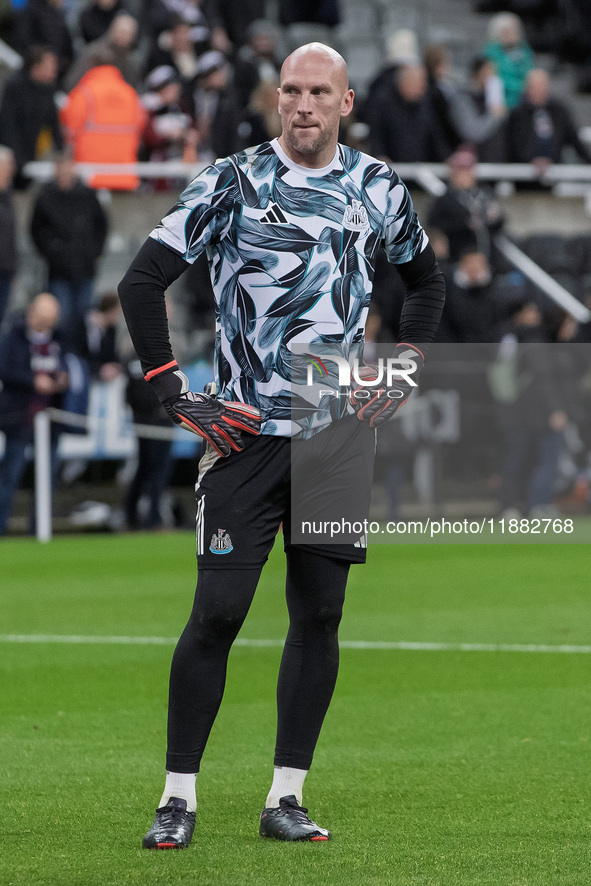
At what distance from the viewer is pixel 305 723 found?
4.34 metres

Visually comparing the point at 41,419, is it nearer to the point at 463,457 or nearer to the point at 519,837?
the point at 463,457

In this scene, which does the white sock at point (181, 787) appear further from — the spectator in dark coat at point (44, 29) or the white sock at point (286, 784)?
the spectator in dark coat at point (44, 29)

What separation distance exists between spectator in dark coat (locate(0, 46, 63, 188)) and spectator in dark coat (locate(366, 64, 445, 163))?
3616mm

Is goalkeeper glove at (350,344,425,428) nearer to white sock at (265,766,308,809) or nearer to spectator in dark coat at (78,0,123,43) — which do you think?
white sock at (265,766,308,809)

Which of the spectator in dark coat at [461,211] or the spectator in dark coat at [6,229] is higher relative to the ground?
the spectator in dark coat at [461,211]

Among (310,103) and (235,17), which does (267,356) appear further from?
(235,17)

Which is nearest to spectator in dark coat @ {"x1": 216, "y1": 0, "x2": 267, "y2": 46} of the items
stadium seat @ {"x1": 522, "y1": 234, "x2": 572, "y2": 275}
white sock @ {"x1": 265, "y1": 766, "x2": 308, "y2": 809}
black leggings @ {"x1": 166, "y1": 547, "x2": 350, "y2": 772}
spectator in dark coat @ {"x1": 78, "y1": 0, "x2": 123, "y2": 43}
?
spectator in dark coat @ {"x1": 78, "y1": 0, "x2": 123, "y2": 43}

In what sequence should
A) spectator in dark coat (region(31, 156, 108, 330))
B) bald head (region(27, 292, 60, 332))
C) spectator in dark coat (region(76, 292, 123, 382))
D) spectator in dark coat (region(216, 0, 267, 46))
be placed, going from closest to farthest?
bald head (region(27, 292, 60, 332)), spectator in dark coat (region(76, 292, 123, 382)), spectator in dark coat (region(31, 156, 108, 330)), spectator in dark coat (region(216, 0, 267, 46))

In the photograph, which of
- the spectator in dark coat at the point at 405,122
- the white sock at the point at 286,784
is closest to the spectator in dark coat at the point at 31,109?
the spectator in dark coat at the point at 405,122

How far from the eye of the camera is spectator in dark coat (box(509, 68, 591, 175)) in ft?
55.8

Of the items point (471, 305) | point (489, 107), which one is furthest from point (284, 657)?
point (489, 107)

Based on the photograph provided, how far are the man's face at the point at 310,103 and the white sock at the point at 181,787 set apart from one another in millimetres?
1830

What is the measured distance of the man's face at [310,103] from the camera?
13.3 feet

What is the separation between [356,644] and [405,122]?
971cm
